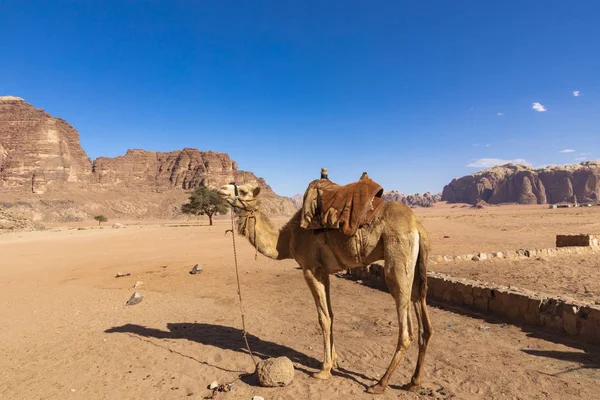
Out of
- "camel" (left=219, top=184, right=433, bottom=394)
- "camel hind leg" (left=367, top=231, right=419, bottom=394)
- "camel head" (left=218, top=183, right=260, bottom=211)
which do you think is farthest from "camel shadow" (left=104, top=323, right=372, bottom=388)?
"camel head" (left=218, top=183, right=260, bottom=211)

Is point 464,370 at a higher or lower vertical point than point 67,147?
lower

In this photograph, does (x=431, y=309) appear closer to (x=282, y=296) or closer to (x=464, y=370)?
(x=464, y=370)

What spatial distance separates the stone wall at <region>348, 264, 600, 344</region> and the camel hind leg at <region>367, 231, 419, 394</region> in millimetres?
4290

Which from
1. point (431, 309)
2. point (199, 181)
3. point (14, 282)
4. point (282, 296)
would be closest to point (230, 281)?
point (282, 296)

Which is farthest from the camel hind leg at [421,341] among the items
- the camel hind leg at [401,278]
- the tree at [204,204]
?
the tree at [204,204]

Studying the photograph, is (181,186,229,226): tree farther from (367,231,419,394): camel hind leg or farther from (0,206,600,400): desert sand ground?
(367,231,419,394): camel hind leg

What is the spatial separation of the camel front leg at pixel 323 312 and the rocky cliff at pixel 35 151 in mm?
163664

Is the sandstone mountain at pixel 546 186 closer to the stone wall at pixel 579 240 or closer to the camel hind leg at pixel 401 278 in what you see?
the stone wall at pixel 579 240

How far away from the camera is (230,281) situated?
1377cm

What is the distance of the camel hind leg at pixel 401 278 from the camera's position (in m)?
4.91

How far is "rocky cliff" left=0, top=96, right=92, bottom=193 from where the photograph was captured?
141125 millimetres

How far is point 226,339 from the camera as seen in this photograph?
741cm

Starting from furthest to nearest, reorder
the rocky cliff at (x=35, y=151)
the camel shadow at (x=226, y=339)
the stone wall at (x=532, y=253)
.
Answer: the rocky cliff at (x=35, y=151), the stone wall at (x=532, y=253), the camel shadow at (x=226, y=339)

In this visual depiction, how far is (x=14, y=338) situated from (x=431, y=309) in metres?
10.4
